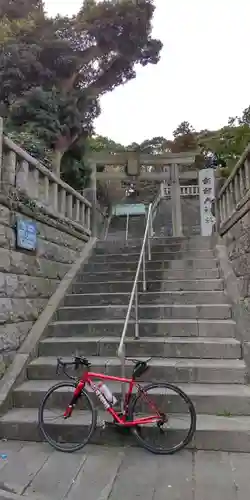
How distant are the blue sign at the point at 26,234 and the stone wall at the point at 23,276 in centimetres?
8

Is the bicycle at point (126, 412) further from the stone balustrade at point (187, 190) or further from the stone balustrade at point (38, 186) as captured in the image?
the stone balustrade at point (187, 190)

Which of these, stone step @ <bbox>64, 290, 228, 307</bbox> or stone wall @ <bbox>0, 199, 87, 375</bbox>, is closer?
stone wall @ <bbox>0, 199, 87, 375</bbox>

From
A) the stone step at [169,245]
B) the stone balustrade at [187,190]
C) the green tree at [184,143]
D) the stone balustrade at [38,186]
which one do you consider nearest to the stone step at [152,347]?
the stone balustrade at [38,186]

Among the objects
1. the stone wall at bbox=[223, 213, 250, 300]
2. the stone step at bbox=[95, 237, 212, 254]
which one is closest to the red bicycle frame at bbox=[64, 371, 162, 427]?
the stone wall at bbox=[223, 213, 250, 300]

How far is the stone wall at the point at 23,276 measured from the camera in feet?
14.0

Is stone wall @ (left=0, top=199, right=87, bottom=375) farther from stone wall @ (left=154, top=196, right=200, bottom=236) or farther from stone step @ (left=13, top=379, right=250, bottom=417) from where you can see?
stone wall @ (left=154, top=196, right=200, bottom=236)

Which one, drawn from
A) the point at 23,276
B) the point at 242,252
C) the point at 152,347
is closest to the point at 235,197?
the point at 242,252

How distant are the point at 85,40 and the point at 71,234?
10.5 meters

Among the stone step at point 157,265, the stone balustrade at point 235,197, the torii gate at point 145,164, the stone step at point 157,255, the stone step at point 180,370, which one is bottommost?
the stone step at point 180,370

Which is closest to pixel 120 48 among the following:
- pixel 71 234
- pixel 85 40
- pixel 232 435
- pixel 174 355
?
pixel 85 40

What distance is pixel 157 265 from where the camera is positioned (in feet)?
22.1

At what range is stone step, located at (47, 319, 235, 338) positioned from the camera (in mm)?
4715

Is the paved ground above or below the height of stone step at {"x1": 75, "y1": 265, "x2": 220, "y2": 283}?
below

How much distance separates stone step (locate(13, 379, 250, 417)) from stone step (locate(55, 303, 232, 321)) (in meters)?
1.28
